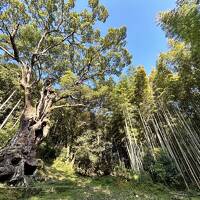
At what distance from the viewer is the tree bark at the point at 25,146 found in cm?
457

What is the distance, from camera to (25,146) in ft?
17.5

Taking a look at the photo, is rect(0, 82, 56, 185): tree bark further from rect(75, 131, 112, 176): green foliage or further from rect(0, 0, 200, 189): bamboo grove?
rect(75, 131, 112, 176): green foliage

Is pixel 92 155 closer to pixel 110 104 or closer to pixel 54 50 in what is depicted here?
pixel 110 104

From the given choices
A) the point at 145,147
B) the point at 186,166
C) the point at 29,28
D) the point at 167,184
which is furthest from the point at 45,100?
the point at 186,166

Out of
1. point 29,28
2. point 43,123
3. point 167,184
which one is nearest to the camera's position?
point 43,123

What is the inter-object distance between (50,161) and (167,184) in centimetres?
731

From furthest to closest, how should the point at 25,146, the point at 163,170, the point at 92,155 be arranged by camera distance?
the point at 92,155, the point at 163,170, the point at 25,146

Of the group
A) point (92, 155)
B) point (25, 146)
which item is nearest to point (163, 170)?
point (92, 155)

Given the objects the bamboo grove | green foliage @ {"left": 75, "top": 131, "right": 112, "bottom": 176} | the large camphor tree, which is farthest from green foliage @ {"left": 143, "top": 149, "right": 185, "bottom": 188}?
the large camphor tree

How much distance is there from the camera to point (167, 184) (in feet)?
35.5

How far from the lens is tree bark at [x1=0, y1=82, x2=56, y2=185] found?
4566 millimetres

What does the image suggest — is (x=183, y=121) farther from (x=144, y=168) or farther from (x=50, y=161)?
(x=50, y=161)

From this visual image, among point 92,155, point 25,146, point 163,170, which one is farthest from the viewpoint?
point 92,155

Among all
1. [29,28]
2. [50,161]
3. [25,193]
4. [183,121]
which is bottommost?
[25,193]
